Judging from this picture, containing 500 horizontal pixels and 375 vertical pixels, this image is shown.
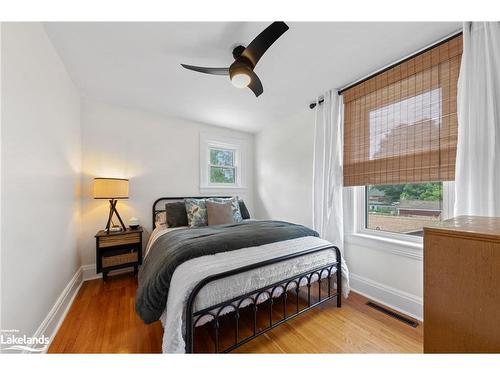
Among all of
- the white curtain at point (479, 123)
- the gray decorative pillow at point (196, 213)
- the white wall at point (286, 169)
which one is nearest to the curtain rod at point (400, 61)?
the white curtain at point (479, 123)

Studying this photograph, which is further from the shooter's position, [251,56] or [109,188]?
[109,188]

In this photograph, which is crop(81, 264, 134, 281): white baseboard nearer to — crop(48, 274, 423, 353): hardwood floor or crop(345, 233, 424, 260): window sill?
crop(48, 274, 423, 353): hardwood floor

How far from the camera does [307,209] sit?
117 inches

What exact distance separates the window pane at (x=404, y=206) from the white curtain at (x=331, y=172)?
351 mm

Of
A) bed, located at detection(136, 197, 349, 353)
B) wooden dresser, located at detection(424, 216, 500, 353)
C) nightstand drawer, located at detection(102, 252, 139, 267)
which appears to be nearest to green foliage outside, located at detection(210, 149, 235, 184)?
nightstand drawer, located at detection(102, 252, 139, 267)

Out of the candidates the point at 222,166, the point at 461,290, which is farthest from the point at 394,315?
the point at 222,166

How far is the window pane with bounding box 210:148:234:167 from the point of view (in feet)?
12.2

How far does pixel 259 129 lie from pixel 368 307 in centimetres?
318

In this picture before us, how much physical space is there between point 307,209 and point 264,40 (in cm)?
224

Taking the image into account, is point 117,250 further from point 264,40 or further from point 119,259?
point 264,40

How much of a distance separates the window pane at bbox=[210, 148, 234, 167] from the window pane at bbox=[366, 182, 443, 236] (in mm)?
2464

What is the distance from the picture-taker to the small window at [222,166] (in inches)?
146
